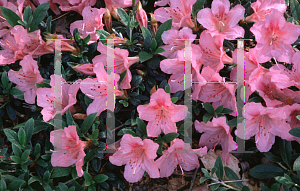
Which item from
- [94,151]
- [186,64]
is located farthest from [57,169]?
[186,64]

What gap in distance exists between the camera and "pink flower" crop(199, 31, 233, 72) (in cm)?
171

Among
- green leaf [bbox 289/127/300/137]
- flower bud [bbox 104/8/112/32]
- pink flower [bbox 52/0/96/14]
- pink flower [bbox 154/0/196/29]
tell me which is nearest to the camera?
green leaf [bbox 289/127/300/137]

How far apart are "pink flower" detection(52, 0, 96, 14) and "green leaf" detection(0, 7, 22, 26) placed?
319 millimetres

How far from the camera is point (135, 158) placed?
1747 millimetres

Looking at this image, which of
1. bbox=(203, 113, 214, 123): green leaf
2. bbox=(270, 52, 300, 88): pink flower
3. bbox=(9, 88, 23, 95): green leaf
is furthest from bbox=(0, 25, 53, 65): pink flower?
bbox=(270, 52, 300, 88): pink flower

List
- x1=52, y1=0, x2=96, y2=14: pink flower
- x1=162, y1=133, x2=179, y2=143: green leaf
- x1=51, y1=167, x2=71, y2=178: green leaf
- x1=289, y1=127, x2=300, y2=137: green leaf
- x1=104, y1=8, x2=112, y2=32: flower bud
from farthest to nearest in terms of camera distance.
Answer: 1. x1=52, y1=0, x2=96, y2=14: pink flower
2. x1=104, y1=8, x2=112, y2=32: flower bud
3. x1=51, y1=167, x2=71, y2=178: green leaf
4. x1=162, y1=133, x2=179, y2=143: green leaf
5. x1=289, y1=127, x2=300, y2=137: green leaf

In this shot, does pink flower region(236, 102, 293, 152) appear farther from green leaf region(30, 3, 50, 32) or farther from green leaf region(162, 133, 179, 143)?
green leaf region(30, 3, 50, 32)

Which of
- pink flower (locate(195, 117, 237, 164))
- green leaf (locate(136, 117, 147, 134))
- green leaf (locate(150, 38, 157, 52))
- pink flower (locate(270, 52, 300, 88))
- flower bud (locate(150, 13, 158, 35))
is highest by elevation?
flower bud (locate(150, 13, 158, 35))

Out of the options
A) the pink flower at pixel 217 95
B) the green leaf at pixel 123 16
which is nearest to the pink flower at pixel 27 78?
the green leaf at pixel 123 16

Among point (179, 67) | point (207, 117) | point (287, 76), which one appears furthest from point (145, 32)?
Result: point (287, 76)

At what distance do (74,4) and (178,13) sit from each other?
81 cm

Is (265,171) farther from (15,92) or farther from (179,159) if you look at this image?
(15,92)

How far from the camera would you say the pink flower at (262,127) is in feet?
5.31

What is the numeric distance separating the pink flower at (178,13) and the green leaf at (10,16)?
40.8 inches
